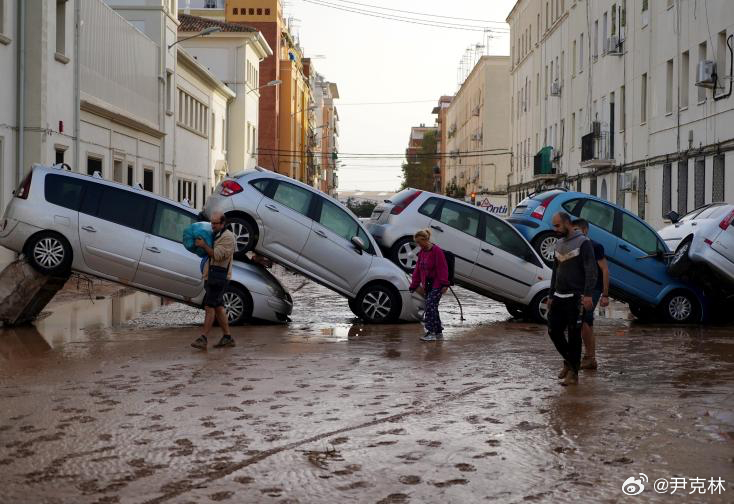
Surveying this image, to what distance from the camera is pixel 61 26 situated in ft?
93.0

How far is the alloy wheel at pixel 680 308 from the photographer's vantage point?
1952 cm

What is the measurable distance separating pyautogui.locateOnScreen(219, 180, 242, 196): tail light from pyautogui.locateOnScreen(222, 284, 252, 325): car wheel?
1.33 meters

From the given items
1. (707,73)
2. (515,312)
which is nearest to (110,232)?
→ (515,312)

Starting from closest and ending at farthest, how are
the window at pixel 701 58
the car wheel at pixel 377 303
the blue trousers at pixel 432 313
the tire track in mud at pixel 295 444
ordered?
the tire track in mud at pixel 295 444
the blue trousers at pixel 432 313
the car wheel at pixel 377 303
the window at pixel 701 58

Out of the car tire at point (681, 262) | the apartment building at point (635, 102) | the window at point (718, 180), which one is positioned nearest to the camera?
the car tire at point (681, 262)

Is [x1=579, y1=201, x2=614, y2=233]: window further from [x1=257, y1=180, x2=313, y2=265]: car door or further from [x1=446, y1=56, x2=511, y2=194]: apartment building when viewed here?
[x1=446, y1=56, x2=511, y2=194]: apartment building

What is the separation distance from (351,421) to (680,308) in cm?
1184

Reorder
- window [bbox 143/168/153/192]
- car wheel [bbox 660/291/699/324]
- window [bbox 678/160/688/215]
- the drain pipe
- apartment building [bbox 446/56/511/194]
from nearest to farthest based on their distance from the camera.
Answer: car wheel [bbox 660/291/699/324]
the drain pipe
window [bbox 678/160/688/215]
window [bbox 143/168/153/192]
apartment building [bbox 446/56/511/194]

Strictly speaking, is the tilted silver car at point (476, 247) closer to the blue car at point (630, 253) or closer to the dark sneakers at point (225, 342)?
the blue car at point (630, 253)

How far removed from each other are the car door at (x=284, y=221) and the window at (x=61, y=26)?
12950mm

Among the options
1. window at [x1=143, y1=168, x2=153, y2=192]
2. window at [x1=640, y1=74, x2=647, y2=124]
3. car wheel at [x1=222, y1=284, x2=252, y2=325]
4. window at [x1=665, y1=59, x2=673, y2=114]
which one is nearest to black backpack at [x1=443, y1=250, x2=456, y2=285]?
car wheel at [x1=222, y1=284, x2=252, y2=325]

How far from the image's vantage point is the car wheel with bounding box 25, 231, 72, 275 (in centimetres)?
1564

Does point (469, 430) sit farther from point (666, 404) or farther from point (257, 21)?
point (257, 21)

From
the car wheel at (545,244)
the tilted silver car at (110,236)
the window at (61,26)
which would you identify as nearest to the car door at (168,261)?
the tilted silver car at (110,236)
